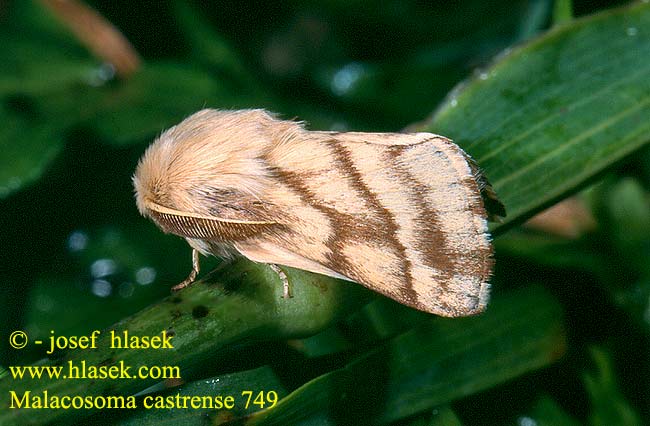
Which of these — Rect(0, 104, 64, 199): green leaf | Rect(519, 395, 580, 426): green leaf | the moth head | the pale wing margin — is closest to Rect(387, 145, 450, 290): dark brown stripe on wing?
the pale wing margin

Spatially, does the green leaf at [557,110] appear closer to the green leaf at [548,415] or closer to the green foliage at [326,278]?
the green foliage at [326,278]

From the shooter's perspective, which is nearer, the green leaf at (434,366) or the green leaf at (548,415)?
the green leaf at (434,366)

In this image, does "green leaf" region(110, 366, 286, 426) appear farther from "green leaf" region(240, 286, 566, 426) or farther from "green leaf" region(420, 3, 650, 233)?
"green leaf" region(420, 3, 650, 233)

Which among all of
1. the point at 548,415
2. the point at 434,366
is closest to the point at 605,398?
the point at 548,415

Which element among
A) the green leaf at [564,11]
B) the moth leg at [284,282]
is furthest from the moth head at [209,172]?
the green leaf at [564,11]

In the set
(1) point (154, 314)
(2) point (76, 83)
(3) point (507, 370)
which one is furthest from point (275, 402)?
(2) point (76, 83)

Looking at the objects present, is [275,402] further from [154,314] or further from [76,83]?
[76,83]

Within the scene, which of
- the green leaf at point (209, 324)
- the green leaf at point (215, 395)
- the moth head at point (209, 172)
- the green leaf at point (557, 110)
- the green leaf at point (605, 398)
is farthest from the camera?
the green leaf at point (605, 398)
